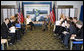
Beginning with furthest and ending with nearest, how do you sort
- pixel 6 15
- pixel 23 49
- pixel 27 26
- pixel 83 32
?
1. pixel 6 15
2. pixel 27 26
3. pixel 23 49
4. pixel 83 32

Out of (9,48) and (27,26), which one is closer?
(9,48)

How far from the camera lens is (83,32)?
4.76m

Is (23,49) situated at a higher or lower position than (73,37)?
lower

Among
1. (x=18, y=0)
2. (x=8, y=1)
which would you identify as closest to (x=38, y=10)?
(x=18, y=0)

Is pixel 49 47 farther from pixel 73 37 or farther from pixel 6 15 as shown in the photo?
pixel 6 15

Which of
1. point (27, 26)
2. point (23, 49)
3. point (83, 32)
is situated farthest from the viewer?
point (27, 26)

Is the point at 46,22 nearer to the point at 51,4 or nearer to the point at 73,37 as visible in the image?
the point at 51,4

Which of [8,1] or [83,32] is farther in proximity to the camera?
[8,1]

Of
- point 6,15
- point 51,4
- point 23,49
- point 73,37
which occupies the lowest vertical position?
point 23,49

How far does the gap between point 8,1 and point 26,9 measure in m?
1.67

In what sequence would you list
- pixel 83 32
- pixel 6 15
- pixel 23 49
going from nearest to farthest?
pixel 83 32, pixel 23 49, pixel 6 15

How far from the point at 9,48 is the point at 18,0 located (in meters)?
6.66

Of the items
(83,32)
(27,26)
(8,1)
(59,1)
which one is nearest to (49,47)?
(83,32)

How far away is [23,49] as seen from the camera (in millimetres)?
5508
